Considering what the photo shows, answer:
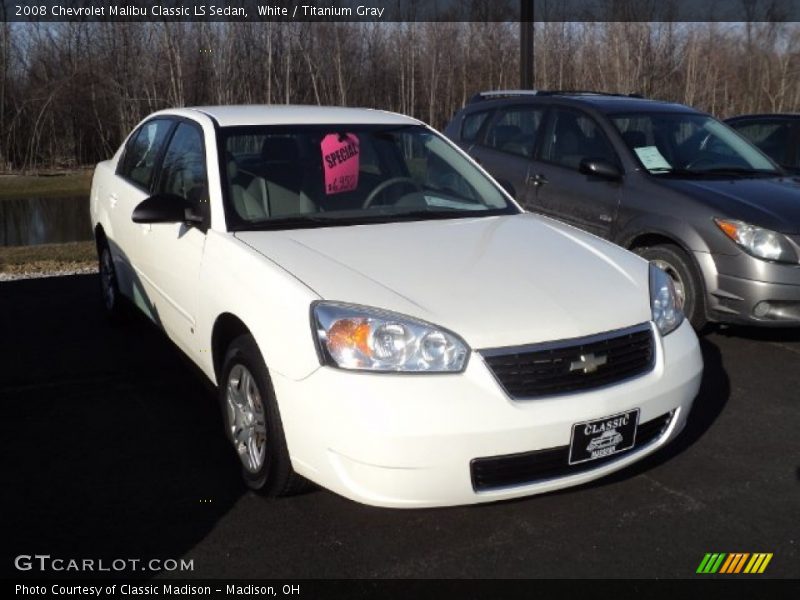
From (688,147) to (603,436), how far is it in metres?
3.96

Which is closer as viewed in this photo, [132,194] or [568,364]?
[568,364]

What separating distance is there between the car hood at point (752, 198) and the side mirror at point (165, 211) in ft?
11.0

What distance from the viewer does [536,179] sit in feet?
21.5

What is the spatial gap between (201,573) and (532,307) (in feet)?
4.94

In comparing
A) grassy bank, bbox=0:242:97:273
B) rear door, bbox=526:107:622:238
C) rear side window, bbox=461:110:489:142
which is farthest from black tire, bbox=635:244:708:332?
grassy bank, bbox=0:242:97:273

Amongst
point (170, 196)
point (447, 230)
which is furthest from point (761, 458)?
point (170, 196)

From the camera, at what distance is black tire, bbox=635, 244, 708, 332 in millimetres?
5293

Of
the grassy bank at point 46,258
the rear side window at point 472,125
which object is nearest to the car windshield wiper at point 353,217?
the rear side window at point 472,125

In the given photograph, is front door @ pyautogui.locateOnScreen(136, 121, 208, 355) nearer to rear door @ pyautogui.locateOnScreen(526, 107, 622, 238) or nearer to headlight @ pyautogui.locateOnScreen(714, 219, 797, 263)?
rear door @ pyautogui.locateOnScreen(526, 107, 622, 238)

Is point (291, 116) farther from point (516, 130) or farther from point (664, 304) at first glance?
point (516, 130)

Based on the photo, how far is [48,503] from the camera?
10.8 feet

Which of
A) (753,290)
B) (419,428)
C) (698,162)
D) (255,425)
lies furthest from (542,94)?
(419,428)

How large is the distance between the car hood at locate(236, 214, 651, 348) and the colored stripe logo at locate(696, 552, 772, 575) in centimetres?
89

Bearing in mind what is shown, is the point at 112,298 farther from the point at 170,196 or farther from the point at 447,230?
the point at 447,230
